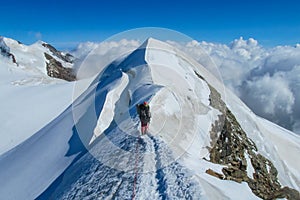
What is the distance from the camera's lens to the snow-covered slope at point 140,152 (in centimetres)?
1107

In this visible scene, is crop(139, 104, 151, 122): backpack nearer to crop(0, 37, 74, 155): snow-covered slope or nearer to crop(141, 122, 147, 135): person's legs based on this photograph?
crop(141, 122, 147, 135): person's legs

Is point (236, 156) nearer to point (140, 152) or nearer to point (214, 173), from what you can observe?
point (214, 173)

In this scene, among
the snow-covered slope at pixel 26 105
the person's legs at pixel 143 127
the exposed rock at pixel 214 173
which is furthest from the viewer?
the snow-covered slope at pixel 26 105

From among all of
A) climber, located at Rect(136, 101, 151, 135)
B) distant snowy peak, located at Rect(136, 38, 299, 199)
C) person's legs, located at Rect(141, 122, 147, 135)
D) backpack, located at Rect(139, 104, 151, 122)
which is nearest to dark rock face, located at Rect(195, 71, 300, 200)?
distant snowy peak, located at Rect(136, 38, 299, 199)

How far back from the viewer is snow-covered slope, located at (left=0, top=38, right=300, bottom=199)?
1107 cm

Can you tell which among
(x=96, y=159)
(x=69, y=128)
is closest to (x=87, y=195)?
(x=96, y=159)

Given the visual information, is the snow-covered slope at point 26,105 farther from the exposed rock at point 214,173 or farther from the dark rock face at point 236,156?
the exposed rock at point 214,173

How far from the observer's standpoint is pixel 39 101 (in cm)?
3975

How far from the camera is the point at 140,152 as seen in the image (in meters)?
12.8

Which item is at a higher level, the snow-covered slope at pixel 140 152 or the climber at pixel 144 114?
the climber at pixel 144 114

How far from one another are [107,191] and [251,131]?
26.8 m

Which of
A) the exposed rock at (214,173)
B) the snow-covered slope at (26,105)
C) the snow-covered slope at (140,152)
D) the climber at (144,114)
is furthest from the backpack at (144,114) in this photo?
the snow-covered slope at (26,105)

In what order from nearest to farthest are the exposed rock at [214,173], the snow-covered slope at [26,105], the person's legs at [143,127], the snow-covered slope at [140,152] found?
the snow-covered slope at [140,152]
the exposed rock at [214,173]
the person's legs at [143,127]
the snow-covered slope at [26,105]

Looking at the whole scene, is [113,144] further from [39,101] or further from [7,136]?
[39,101]
